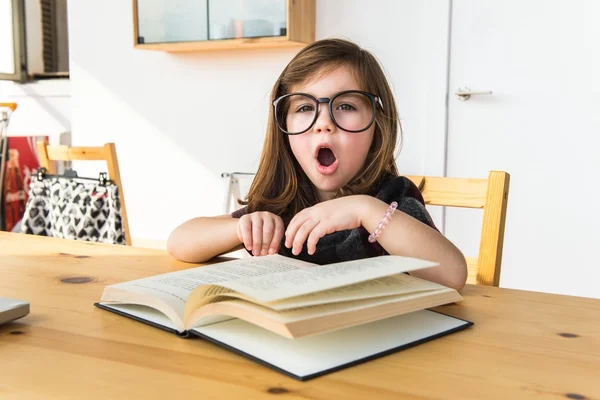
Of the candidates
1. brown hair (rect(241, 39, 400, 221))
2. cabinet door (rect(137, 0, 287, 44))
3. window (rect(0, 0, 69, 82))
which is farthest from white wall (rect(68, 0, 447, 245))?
brown hair (rect(241, 39, 400, 221))

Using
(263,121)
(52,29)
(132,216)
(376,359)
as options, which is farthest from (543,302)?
(52,29)

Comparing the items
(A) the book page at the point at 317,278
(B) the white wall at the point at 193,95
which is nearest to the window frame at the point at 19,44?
(B) the white wall at the point at 193,95

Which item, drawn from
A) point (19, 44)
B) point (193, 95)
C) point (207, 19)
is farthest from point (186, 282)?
point (19, 44)

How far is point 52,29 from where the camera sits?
3762mm

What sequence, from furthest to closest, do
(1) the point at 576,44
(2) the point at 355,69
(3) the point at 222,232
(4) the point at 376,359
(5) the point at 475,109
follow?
(5) the point at 475,109 → (1) the point at 576,44 → (2) the point at 355,69 → (3) the point at 222,232 → (4) the point at 376,359

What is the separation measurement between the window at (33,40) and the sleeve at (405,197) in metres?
2.99

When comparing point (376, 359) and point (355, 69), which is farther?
point (355, 69)

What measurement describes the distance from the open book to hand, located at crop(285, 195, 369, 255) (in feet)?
0.29

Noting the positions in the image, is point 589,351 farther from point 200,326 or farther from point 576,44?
point 576,44

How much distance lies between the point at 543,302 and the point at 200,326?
439mm

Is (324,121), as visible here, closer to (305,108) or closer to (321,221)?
(305,108)

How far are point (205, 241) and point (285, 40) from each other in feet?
5.31

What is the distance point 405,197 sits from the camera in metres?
1.10

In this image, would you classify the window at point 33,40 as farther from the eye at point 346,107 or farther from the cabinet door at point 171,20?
the eye at point 346,107
